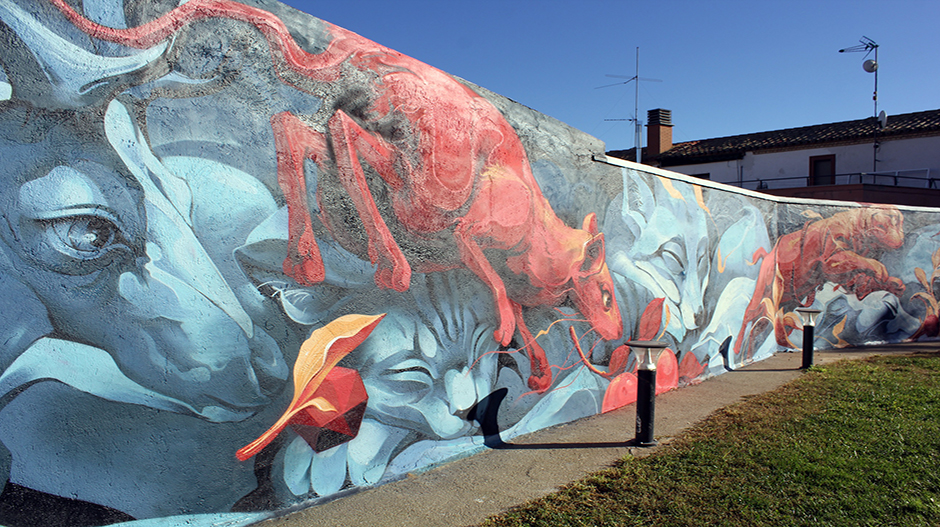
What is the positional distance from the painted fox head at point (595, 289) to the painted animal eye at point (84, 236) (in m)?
3.68

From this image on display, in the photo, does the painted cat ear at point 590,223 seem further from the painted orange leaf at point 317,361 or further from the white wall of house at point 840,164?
the white wall of house at point 840,164

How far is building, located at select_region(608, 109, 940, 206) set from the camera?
876 inches

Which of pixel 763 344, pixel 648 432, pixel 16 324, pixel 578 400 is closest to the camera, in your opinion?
pixel 16 324

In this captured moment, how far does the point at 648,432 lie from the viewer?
16.0 feet

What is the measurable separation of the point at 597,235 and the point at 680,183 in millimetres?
1945

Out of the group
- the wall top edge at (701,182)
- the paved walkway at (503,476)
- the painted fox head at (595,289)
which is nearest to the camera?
the paved walkway at (503,476)

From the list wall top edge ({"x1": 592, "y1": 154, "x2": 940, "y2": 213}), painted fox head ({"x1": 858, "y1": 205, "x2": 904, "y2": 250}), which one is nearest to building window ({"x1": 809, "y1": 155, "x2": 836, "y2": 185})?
wall top edge ({"x1": 592, "y1": 154, "x2": 940, "y2": 213})

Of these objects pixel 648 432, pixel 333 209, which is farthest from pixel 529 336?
pixel 333 209

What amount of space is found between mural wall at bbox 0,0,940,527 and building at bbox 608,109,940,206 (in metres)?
20.8

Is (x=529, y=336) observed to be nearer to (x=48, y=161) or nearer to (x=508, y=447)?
(x=508, y=447)

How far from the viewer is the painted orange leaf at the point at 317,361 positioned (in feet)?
10.9

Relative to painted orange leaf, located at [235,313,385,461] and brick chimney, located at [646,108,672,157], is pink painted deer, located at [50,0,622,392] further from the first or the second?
brick chimney, located at [646,108,672,157]

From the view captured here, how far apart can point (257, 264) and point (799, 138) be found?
99.5 ft

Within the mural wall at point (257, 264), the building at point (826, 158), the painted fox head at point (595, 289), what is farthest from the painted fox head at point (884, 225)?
the building at point (826, 158)
